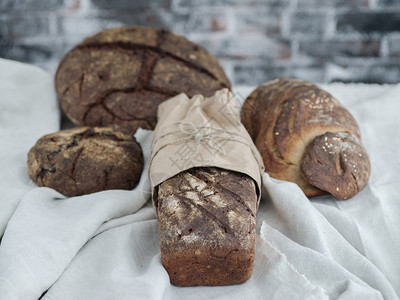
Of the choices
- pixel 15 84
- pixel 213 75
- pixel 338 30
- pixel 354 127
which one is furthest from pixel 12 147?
pixel 338 30

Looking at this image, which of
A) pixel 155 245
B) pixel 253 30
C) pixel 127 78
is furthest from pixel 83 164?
pixel 253 30

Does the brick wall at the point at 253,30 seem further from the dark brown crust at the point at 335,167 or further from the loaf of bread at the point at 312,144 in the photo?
the dark brown crust at the point at 335,167

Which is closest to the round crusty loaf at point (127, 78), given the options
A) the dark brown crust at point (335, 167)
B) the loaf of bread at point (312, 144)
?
the loaf of bread at point (312, 144)

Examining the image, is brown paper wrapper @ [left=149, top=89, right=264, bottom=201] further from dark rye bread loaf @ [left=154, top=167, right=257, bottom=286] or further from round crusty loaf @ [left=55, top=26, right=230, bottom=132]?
round crusty loaf @ [left=55, top=26, right=230, bottom=132]

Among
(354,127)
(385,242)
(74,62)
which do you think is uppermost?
(74,62)

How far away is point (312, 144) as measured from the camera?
1305mm

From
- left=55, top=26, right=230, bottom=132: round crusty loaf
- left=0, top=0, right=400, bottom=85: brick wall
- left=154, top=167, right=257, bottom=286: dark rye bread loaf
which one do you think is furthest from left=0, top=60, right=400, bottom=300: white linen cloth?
left=0, top=0, right=400, bottom=85: brick wall

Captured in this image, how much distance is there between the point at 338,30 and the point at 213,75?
3.77 ft

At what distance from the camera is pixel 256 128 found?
59.9 inches

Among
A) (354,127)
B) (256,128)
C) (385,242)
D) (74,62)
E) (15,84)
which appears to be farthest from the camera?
(15,84)

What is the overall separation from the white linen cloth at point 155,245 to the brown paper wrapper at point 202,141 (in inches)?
4.9

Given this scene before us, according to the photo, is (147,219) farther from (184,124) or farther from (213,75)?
(213,75)

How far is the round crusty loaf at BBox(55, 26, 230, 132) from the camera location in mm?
1615

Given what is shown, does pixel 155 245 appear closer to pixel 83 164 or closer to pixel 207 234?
pixel 207 234
